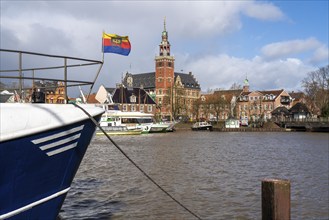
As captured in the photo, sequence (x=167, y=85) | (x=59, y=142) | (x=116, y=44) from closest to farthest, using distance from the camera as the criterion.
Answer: (x=59, y=142) < (x=116, y=44) < (x=167, y=85)

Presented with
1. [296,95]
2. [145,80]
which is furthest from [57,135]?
[145,80]

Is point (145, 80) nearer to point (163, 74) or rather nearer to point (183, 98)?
point (163, 74)

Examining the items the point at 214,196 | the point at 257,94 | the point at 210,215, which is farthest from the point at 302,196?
the point at 257,94

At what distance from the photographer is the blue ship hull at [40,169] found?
639 cm

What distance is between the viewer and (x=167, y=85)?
14500 cm

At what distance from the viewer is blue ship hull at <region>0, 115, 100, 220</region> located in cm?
639

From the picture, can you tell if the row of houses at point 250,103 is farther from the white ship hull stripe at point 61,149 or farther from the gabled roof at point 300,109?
the white ship hull stripe at point 61,149

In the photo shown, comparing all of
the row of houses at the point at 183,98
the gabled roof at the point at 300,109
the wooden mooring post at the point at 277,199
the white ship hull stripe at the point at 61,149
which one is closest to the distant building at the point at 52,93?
the white ship hull stripe at the point at 61,149

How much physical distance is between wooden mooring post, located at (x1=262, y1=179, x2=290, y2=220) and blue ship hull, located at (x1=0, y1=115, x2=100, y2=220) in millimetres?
3643

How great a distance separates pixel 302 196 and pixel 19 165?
12210 mm

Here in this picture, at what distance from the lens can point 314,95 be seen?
96.3 m

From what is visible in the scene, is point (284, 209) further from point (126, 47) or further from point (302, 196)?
point (302, 196)

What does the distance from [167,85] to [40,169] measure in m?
139

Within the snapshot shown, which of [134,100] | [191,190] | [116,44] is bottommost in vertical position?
[191,190]
